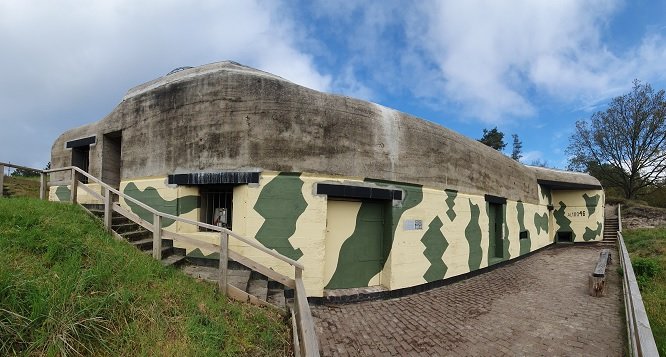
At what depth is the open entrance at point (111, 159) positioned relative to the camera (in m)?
8.81

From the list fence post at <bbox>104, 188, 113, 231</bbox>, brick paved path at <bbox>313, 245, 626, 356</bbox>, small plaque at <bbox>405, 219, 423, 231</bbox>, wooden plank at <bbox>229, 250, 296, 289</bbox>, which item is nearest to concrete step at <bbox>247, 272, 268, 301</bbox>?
wooden plank at <bbox>229, 250, 296, 289</bbox>

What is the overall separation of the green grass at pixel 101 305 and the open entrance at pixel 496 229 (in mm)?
9204

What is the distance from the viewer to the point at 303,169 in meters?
6.59

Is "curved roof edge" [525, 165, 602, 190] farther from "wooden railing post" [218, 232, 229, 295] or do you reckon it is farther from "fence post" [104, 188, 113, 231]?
"fence post" [104, 188, 113, 231]

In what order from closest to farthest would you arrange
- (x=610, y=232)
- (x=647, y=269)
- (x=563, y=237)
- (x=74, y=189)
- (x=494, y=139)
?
(x=74, y=189) → (x=647, y=269) → (x=563, y=237) → (x=610, y=232) → (x=494, y=139)

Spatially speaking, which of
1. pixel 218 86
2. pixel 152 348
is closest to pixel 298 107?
pixel 218 86

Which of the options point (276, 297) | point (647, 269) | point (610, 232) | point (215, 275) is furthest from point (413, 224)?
point (610, 232)

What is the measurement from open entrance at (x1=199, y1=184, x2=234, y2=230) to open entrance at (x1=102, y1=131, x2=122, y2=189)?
3572 mm

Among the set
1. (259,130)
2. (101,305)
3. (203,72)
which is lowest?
(101,305)

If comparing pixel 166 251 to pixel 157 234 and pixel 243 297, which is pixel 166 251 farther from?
pixel 243 297

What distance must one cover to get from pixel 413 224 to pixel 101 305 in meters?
6.33

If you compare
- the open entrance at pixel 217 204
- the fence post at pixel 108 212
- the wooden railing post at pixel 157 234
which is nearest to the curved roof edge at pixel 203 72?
the open entrance at pixel 217 204

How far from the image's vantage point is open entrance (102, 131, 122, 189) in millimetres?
8812

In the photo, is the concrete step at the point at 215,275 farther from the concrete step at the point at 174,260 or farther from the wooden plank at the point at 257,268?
the wooden plank at the point at 257,268
